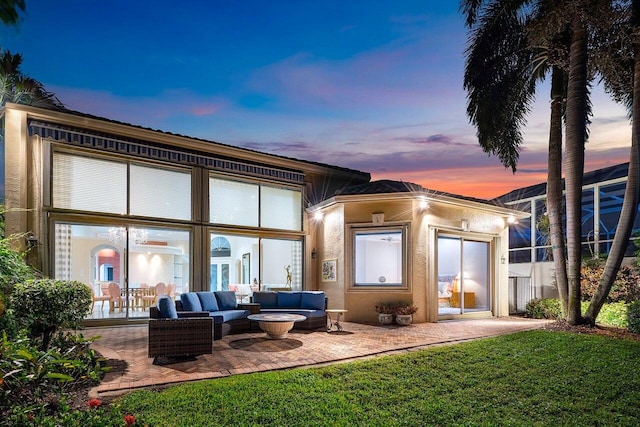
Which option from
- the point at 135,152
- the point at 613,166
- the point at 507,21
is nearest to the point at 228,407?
the point at 135,152

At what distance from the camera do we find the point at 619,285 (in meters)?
11.3

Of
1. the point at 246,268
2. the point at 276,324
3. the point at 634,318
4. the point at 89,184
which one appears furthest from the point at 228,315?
the point at 634,318

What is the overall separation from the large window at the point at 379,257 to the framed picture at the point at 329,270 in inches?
28.6

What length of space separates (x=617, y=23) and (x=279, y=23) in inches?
336

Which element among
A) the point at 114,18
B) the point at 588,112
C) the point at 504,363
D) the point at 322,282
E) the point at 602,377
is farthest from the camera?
the point at 322,282

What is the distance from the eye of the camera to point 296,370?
5.86 m

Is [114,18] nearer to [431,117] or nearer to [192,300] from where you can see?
[192,300]

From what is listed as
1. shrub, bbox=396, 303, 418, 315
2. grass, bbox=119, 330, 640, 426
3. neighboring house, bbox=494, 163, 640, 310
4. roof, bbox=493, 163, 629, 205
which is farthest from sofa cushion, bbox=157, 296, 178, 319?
neighboring house, bbox=494, 163, 640, 310

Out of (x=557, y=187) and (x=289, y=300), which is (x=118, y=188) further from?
(x=557, y=187)

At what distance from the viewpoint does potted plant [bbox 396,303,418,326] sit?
35.1ft

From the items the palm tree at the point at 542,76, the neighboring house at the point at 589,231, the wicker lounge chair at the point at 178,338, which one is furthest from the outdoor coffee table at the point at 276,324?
the neighboring house at the point at 589,231

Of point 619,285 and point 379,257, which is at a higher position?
point 379,257

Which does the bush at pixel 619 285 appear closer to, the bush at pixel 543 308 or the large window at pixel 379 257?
the bush at pixel 543 308

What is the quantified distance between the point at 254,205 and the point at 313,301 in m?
4.38
